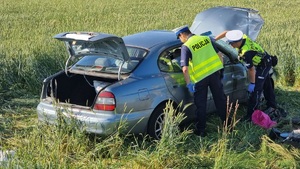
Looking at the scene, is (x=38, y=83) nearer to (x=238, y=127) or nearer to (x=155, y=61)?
(x=155, y=61)

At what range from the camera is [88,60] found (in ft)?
22.8

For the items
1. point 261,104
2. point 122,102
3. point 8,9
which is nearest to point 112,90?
point 122,102

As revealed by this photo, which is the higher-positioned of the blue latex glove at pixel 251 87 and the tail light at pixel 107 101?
the tail light at pixel 107 101

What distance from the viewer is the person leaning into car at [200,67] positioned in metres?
6.59

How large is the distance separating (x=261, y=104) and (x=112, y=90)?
332 centimetres

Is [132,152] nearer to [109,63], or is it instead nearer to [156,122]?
[156,122]

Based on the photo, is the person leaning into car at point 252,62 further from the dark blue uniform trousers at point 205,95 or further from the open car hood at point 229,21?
the open car hood at point 229,21

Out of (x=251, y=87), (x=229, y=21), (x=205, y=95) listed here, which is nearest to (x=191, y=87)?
Answer: (x=205, y=95)

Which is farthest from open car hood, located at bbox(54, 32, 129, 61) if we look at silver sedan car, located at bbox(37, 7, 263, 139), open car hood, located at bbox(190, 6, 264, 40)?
open car hood, located at bbox(190, 6, 264, 40)

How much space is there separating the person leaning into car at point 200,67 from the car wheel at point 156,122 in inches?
22.1

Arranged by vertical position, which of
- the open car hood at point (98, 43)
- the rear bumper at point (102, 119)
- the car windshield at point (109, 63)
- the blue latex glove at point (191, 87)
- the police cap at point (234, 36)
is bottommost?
the rear bumper at point (102, 119)

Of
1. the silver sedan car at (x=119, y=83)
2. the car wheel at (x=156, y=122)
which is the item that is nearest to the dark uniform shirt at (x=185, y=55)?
the silver sedan car at (x=119, y=83)

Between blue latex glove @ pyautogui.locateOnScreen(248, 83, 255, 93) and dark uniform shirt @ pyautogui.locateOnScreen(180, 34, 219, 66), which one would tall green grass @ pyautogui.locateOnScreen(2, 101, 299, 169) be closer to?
dark uniform shirt @ pyautogui.locateOnScreen(180, 34, 219, 66)

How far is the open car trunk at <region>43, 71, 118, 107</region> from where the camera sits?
6.71 metres
